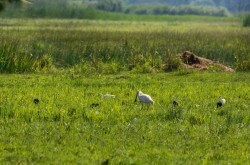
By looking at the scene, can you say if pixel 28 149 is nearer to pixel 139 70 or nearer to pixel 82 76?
pixel 82 76

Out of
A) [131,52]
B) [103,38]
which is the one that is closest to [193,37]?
[103,38]

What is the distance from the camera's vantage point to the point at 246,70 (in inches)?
726

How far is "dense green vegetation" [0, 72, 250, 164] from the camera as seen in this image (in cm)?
738

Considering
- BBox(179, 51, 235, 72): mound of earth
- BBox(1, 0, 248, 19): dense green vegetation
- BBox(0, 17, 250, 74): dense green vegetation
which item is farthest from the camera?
BBox(1, 0, 248, 19): dense green vegetation

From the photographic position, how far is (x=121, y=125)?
8.88 meters

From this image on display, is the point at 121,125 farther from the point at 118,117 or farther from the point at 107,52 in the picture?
the point at 107,52

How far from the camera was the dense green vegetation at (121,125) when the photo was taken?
7375 millimetres

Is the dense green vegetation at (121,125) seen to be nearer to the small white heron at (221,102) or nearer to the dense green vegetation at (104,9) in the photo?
the small white heron at (221,102)

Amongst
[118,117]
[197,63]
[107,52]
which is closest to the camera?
[118,117]

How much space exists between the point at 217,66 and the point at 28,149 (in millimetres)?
11889

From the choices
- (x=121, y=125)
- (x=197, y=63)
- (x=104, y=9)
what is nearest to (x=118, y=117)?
(x=121, y=125)

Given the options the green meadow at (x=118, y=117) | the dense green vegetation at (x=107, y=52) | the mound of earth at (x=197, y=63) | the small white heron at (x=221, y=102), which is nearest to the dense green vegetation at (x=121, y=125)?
the green meadow at (x=118, y=117)

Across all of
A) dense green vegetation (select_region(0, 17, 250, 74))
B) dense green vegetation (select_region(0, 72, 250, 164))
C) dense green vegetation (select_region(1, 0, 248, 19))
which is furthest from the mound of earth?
dense green vegetation (select_region(1, 0, 248, 19))

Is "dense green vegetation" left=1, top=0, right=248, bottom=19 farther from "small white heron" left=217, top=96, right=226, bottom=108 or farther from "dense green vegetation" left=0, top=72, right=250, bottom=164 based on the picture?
"small white heron" left=217, top=96, right=226, bottom=108
